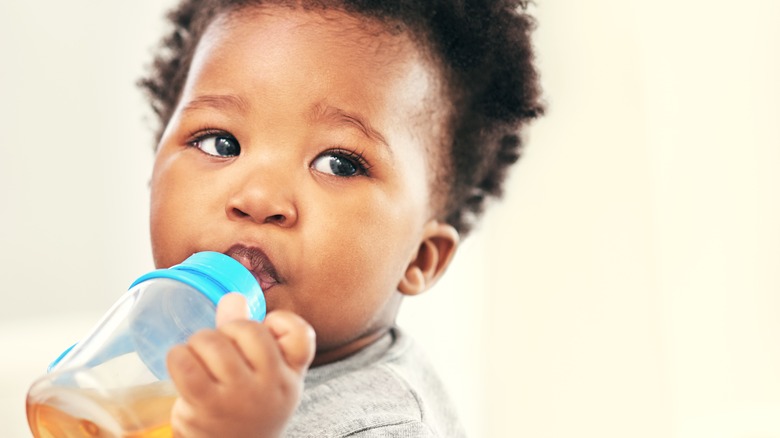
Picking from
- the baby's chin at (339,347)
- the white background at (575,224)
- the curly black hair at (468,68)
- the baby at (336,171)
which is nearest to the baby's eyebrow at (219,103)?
the baby at (336,171)

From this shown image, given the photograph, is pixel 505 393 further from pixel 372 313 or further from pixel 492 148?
pixel 372 313

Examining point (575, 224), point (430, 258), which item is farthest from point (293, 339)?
point (575, 224)

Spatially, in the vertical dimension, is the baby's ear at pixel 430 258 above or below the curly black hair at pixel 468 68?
below

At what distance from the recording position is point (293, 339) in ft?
1.78

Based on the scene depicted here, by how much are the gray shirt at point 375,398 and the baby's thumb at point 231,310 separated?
0.19m

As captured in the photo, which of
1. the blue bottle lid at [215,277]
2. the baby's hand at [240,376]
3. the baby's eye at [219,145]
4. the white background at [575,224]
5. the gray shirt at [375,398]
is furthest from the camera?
the white background at [575,224]

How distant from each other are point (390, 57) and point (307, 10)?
0.09 meters

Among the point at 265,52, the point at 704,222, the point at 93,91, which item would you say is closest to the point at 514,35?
the point at 265,52

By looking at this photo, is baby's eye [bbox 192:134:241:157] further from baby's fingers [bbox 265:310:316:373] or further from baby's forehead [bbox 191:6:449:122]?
baby's fingers [bbox 265:310:316:373]

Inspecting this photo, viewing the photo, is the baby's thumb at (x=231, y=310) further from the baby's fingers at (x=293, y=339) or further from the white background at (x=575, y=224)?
the white background at (x=575, y=224)

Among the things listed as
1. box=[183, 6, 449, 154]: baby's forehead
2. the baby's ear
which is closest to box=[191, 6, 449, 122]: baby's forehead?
box=[183, 6, 449, 154]: baby's forehead

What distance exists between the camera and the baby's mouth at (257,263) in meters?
0.75

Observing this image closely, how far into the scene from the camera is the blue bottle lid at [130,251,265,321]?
622 millimetres

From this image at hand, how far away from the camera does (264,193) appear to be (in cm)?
75
